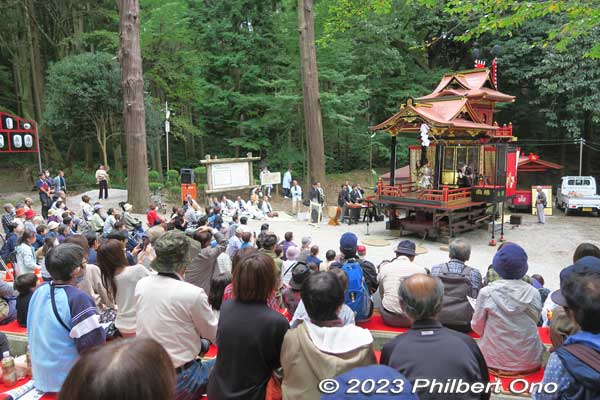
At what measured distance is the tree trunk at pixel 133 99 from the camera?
1573 cm

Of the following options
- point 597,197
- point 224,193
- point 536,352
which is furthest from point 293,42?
point 536,352

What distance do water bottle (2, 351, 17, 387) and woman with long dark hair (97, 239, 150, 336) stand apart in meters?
0.93

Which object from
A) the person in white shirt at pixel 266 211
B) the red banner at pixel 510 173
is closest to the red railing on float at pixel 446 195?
the red banner at pixel 510 173

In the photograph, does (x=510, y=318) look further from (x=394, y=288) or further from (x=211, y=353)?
(x=211, y=353)

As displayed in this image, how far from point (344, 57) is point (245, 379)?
22222 millimetres

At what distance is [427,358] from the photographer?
2.24 meters

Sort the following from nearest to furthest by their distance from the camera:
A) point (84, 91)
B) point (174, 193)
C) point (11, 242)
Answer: point (11, 242) < point (84, 91) < point (174, 193)

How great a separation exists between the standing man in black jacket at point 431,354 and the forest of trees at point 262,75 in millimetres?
19291

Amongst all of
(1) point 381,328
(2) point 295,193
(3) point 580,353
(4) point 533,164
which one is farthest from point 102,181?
(4) point 533,164

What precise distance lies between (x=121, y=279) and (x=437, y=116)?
1199 centimetres

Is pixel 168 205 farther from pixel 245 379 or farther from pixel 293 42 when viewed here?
pixel 245 379

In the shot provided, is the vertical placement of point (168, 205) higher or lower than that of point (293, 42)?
lower

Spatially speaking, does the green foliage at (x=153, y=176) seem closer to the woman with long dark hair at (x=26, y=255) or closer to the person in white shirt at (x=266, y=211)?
the person in white shirt at (x=266, y=211)

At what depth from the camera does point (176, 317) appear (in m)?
2.95
